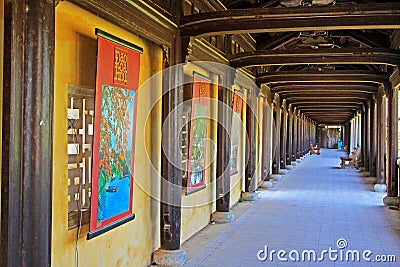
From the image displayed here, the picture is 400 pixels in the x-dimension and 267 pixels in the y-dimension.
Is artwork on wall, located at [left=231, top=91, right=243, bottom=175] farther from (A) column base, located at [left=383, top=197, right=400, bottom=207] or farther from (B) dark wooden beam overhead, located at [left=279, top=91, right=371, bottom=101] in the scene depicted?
(B) dark wooden beam overhead, located at [left=279, top=91, right=371, bottom=101]

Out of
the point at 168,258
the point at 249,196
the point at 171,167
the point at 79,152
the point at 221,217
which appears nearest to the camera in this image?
the point at 79,152

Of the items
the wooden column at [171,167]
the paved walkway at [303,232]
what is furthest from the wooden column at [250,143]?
the wooden column at [171,167]

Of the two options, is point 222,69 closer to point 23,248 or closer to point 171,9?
point 171,9

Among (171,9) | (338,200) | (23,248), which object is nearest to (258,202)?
(338,200)

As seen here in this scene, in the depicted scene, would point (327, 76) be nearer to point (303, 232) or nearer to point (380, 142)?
point (380, 142)

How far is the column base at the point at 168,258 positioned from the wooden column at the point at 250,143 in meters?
6.00

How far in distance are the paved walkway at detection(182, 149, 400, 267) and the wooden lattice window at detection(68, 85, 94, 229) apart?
7.33 ft

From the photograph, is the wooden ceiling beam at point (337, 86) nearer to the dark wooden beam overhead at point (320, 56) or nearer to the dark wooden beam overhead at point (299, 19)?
the dark wooden beam overhead at point (320, 56)

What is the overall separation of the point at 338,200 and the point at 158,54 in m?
7.35

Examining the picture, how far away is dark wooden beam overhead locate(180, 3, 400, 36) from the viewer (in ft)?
17.7

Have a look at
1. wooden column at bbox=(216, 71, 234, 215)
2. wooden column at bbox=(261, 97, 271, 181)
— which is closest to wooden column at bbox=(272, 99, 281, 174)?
wooden column at bbox=(261, 97, 271, 181)

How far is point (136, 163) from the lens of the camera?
5363mm

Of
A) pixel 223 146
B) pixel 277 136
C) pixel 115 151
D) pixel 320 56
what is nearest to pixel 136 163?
pixel 115 151

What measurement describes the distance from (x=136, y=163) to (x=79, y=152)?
4.10 feet
